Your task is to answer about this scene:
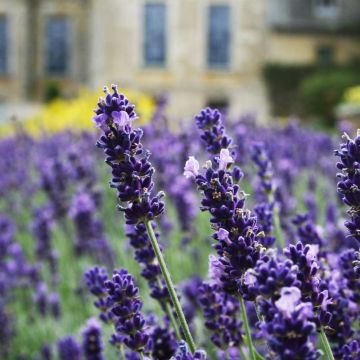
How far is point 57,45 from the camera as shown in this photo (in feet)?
107

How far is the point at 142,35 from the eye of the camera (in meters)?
29.0

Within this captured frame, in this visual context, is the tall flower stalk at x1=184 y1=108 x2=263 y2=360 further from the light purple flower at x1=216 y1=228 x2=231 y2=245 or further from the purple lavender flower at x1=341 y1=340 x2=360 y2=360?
the purple lavender flower at x1=341 y1=340 x2=360 y2=360

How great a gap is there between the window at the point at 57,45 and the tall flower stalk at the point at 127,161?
1233 inches

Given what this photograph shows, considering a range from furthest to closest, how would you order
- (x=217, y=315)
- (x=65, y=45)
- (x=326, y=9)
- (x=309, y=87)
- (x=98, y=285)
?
(x=65, y=45), (x=326, y=9), (x=309, y=87), (x=98, y=285), (x=217, y=315)

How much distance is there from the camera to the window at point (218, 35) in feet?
94.8

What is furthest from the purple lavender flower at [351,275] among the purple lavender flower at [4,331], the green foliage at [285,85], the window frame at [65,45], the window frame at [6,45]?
the window frame at [6,45]

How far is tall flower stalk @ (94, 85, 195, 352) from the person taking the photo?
4.56 feet

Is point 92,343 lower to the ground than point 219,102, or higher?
higher

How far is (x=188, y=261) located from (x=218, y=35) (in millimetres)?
24802

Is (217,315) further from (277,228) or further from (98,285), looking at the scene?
(277,228)

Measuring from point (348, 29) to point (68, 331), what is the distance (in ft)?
81.7

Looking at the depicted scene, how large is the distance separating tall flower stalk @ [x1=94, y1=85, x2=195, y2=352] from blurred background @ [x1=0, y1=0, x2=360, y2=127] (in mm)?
23518

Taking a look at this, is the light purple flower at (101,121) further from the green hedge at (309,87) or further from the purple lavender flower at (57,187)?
the green hedge at (309,87)

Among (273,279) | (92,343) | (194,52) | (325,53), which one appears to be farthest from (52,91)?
(273,279)
